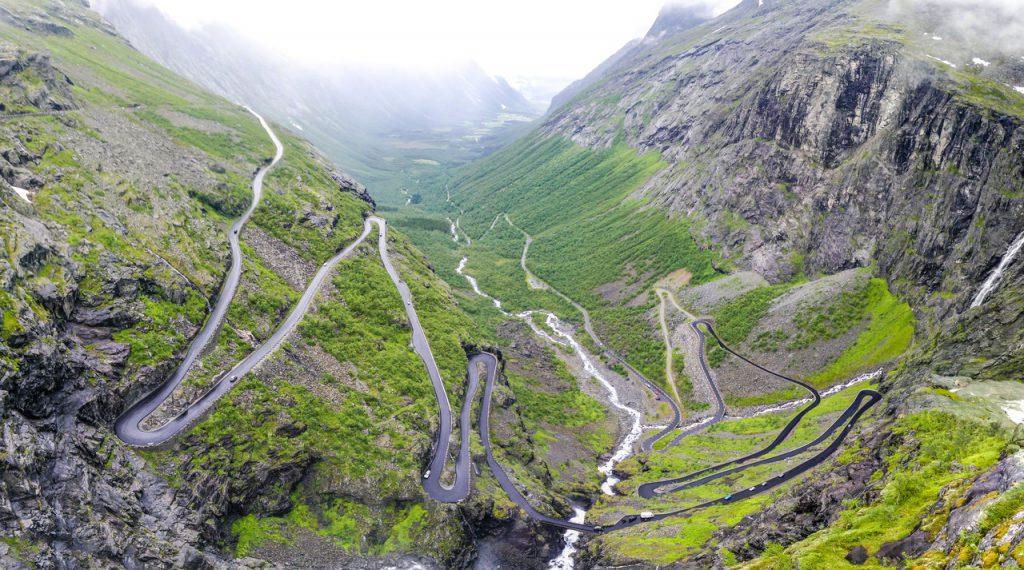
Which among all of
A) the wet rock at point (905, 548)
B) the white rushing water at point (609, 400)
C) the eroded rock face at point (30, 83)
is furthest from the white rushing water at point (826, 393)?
the eroded rock face at point (30, 83)

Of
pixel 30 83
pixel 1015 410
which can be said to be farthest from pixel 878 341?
pixel 30 83

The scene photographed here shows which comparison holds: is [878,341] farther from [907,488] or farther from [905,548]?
[905,548]

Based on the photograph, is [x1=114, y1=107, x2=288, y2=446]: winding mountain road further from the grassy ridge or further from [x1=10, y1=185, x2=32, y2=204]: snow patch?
the grassy ridge

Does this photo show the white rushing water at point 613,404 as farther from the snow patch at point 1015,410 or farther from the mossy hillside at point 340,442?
the snow patch at point 1015,410

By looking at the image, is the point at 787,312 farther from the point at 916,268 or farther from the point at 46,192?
the point at 46,192

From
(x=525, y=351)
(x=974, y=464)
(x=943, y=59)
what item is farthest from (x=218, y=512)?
(x=943, y=59)

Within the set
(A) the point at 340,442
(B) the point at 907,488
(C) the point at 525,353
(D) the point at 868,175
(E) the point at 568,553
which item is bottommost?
(A) the point at 340,442

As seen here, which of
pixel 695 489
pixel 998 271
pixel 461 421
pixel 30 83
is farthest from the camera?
pixel 30 83

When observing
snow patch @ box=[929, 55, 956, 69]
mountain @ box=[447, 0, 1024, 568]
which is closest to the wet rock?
mountain @ box=[447, 0, 1024, 568]
